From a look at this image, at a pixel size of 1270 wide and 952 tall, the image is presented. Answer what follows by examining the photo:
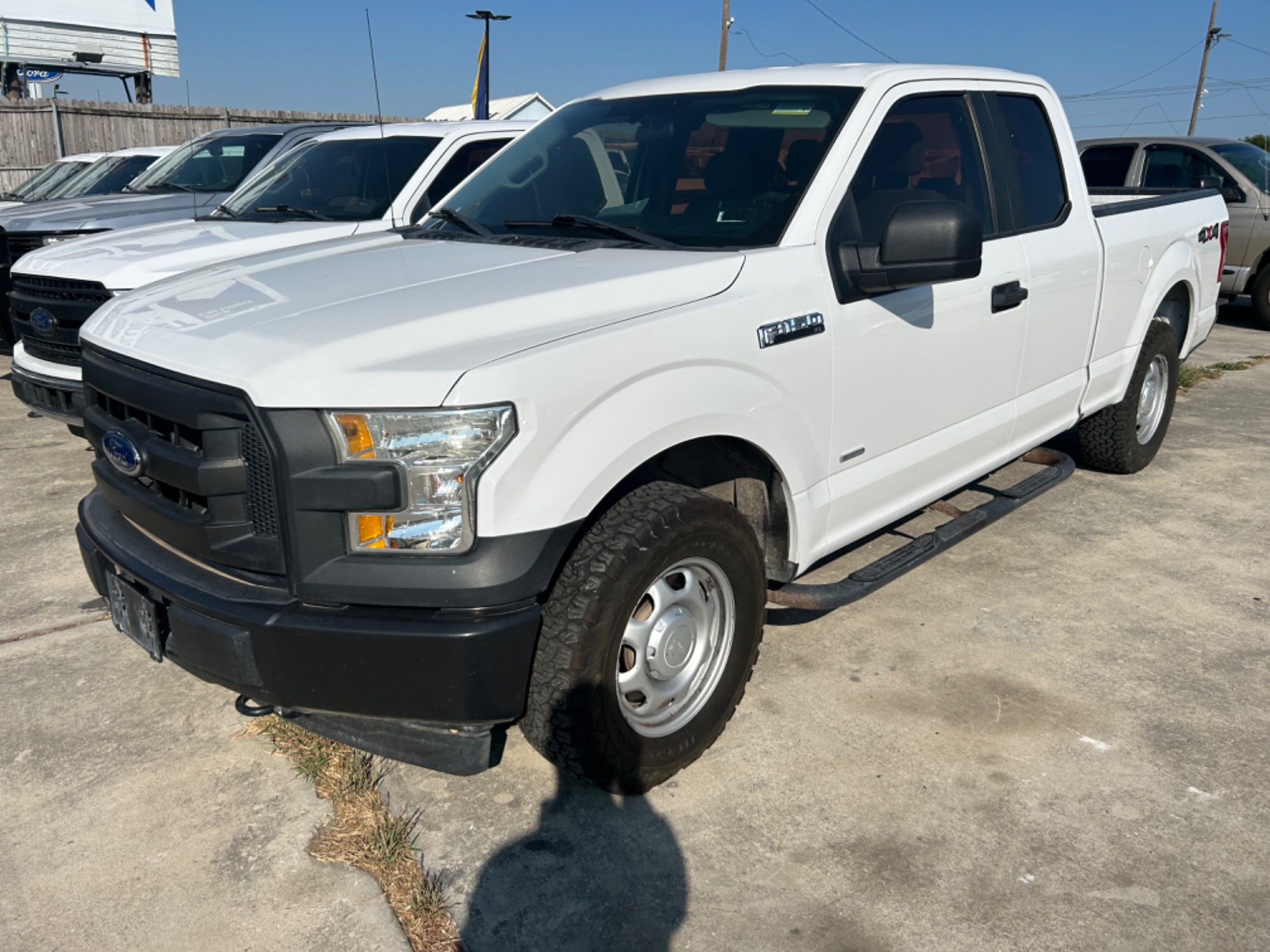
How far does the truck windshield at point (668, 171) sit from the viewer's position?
3.21 meters

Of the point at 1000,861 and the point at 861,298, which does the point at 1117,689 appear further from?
the point at 861,298

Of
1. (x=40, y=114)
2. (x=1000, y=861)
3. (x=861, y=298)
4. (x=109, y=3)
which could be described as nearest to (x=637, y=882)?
(x=1000, y=861)

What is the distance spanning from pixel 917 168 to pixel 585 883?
101 inches

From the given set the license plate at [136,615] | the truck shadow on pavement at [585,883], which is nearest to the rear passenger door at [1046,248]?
the truck shadow on pavement at [585,883]

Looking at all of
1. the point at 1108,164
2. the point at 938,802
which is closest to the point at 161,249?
the point at 938,802

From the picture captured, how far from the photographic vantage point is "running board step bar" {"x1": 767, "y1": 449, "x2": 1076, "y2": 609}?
3.32 m

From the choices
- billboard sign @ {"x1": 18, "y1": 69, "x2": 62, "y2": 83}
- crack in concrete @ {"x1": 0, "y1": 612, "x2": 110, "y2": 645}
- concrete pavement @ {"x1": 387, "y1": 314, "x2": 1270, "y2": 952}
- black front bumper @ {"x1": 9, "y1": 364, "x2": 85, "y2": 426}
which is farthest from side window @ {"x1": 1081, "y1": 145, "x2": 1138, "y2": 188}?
billboard sign @ {"x1": 18, "y1": 69, "x2": 62, "y2": 83}

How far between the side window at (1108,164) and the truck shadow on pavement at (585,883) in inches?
→ 380

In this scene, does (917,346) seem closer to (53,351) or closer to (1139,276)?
(1139,276)

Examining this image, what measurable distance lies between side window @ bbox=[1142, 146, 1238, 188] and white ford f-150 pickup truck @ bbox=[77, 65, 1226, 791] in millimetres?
7399

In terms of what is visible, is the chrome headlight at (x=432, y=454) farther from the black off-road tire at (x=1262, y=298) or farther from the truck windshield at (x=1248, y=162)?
the black off-road tire at (x=1262, y=298)

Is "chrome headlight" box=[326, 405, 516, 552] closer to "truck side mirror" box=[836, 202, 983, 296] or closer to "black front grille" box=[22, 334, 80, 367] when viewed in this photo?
"truck side mirror" box=[836, 202, 983, 296]

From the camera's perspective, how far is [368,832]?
106 inches

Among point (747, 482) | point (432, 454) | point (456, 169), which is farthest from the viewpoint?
point (456, 169)
